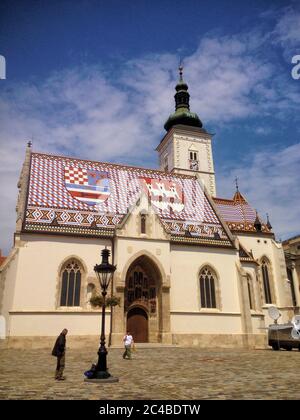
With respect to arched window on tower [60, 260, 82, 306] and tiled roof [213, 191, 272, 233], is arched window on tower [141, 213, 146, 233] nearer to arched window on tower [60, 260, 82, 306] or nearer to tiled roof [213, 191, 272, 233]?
arched window on tower [60, 260, 82, 306]

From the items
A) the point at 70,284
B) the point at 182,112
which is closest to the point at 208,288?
Answer: the point at 70,284

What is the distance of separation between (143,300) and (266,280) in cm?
1419

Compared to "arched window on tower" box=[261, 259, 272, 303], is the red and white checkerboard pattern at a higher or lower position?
higher

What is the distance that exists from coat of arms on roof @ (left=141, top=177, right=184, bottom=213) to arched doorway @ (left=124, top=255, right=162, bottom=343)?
619 cm

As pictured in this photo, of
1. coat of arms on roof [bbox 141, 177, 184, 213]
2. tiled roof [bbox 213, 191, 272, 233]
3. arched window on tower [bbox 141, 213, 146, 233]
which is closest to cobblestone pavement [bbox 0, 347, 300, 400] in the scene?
arched window on tower [bbox 141, 213, 146, 233]

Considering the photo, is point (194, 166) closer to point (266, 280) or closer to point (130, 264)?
point (266, 280)

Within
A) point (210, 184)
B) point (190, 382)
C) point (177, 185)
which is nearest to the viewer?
point (190, 382)

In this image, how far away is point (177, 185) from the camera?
112 feet

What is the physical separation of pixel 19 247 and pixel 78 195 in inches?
270

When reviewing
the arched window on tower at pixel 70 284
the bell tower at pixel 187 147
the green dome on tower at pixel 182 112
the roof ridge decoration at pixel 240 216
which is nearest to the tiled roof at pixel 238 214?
the roof ridge decoration at pixel 240 216

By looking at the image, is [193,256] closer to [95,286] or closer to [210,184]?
[95,286]

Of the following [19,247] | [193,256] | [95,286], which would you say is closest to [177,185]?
Answer: [193,256]

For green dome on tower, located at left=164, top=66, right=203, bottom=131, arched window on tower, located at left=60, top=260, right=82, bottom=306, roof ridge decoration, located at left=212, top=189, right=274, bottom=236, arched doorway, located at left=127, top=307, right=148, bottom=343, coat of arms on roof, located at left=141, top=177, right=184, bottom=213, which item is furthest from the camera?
green dome on tower, located at left=164, top=66, right=203, bottom=131

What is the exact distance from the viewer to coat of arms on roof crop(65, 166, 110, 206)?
2858 centimetres
